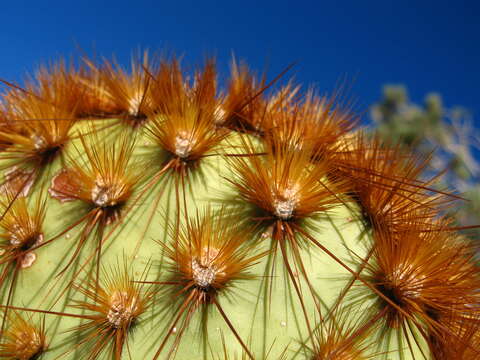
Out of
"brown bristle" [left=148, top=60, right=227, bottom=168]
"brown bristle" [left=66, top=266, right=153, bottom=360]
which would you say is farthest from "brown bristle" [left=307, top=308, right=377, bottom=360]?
"brown bristle" [left=148, top=60, right=227, bottom=168]

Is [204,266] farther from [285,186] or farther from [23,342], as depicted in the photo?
[23,342]

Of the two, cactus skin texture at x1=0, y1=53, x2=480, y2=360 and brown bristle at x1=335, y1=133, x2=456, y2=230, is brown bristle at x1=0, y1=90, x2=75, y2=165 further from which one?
brown bristle at x1=335, y1=133, x2=456, y2=230

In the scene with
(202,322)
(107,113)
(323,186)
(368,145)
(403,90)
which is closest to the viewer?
(202,322)

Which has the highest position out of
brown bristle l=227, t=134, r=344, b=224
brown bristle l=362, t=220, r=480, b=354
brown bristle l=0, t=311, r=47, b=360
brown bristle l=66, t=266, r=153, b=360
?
brown bristle l=227, t=134, r=344, b=224

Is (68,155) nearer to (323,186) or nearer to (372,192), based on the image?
(323,186)

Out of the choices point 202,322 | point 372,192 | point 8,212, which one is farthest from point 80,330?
point 372,192

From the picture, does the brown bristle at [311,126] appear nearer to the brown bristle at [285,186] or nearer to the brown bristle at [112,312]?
the brown bristle at [285,186]

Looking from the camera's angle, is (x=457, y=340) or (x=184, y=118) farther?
(x=184, y=118)

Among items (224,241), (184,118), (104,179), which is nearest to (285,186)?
(224,241)
